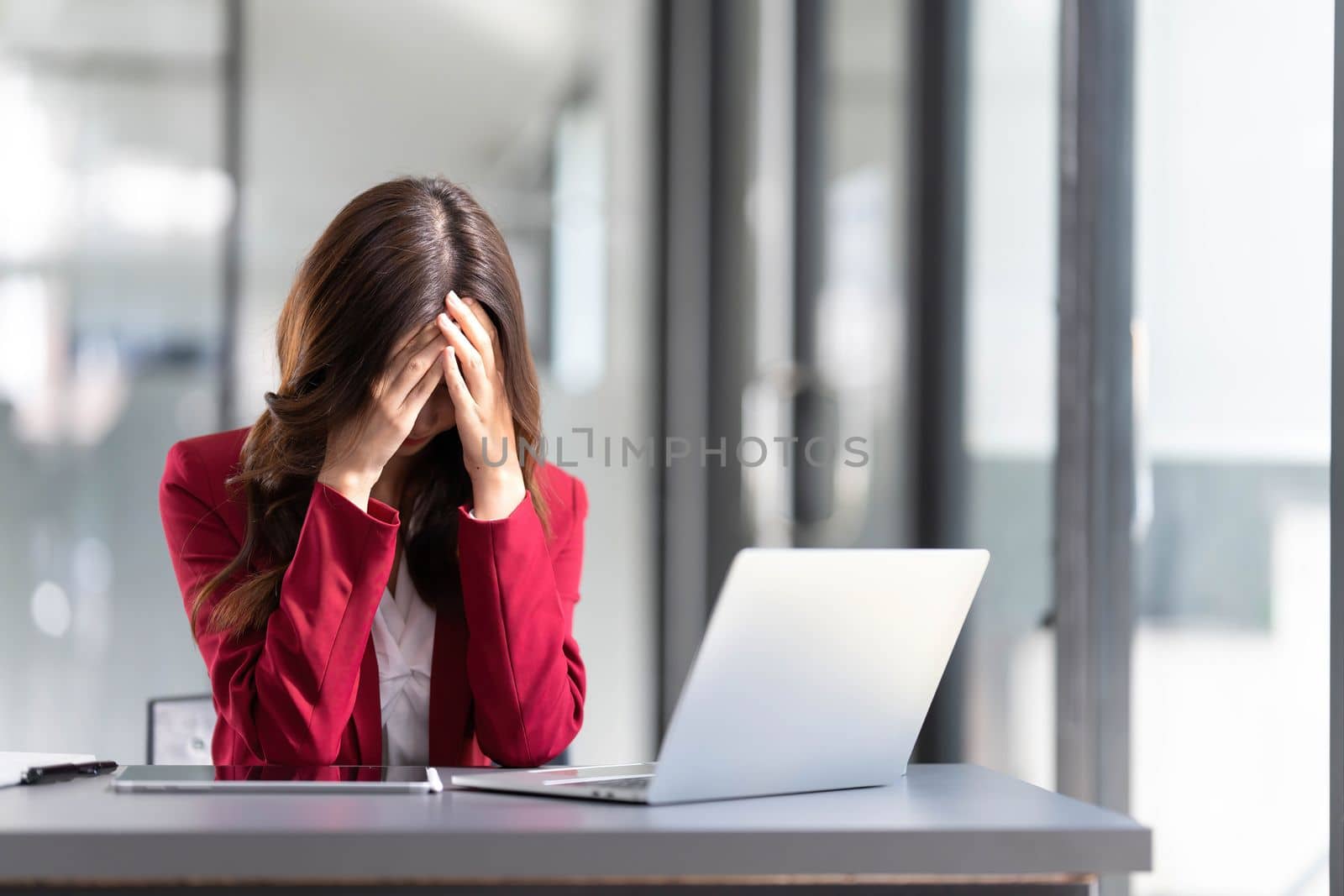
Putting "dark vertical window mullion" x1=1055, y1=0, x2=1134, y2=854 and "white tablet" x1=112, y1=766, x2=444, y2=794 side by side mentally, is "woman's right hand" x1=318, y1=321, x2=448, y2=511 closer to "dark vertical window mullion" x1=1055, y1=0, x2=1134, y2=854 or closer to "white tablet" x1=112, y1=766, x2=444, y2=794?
"white tablet" x1=112, y1=766, x2=444, y2=794

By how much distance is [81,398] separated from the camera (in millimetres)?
3039

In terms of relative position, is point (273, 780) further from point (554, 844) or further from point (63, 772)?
point (554, 844)

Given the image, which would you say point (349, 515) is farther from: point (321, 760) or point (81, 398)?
point (81, 398)

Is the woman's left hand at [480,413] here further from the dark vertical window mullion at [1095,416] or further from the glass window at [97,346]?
the glass window at [97,346]

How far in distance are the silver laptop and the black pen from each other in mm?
314

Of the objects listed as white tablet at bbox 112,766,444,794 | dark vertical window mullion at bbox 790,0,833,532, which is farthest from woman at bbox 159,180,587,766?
dark vertical window mullion at bbox 790,0,833,532

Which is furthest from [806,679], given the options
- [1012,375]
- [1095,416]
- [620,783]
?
[1012,375]

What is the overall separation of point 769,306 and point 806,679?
6.89ft

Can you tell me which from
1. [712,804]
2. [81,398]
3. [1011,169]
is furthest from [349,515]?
[81,398]

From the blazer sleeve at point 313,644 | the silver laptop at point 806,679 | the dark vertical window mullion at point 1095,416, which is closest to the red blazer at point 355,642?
the blazer sleeve at point 313,644

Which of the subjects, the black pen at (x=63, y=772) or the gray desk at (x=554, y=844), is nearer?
the gray desk at (x=554, y=844)

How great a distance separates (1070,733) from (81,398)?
2358mm

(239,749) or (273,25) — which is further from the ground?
(273,25)

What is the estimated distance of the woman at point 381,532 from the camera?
1309mm
